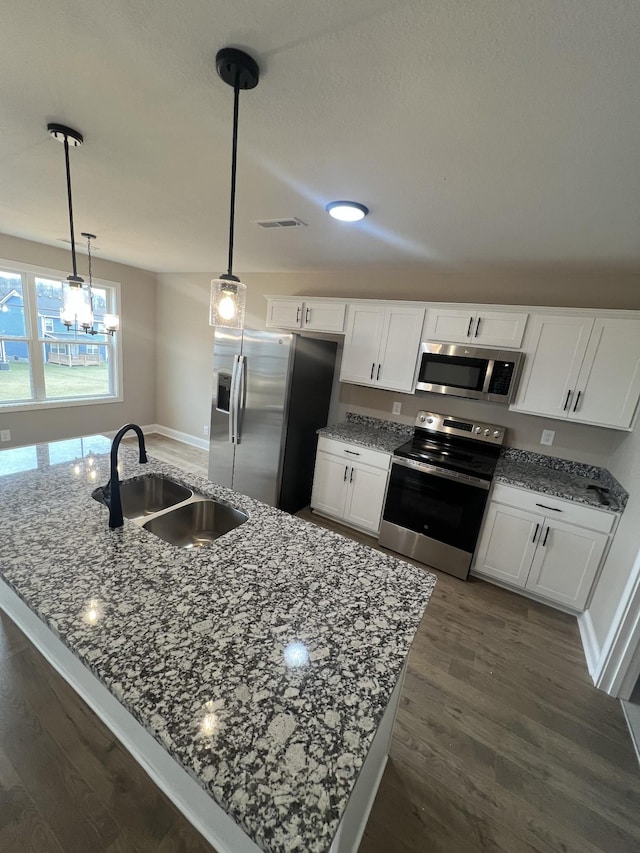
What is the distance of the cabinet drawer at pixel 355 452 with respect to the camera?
9.62 feet

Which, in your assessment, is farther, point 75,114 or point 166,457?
point 166,457

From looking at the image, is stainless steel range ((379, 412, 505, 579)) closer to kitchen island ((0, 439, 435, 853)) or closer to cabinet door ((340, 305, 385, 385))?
cabinet door ((340, 305, 385, 385))

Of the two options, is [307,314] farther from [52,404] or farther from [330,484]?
[52,404]

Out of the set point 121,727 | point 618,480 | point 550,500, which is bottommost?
point 121,727

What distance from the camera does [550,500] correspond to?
7.70 feet

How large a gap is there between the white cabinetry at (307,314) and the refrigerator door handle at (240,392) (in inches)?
24.0

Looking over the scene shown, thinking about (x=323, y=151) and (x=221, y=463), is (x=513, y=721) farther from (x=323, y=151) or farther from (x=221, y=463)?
(x=221, y=463)

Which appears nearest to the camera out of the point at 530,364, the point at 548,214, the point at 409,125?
the point at 409,125

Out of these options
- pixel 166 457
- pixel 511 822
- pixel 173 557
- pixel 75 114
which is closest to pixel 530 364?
pixel 511 822

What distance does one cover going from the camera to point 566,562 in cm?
235

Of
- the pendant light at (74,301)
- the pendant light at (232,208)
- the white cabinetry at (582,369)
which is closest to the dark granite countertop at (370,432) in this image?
the white cabinetry at (582,369)

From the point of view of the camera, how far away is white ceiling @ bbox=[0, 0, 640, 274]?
83 centimetres

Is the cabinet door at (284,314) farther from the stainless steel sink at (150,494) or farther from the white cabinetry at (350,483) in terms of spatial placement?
the stainless steel sink at (150,494)

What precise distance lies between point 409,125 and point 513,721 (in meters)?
2.65
